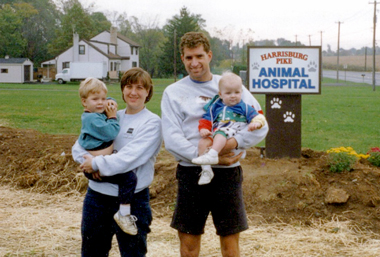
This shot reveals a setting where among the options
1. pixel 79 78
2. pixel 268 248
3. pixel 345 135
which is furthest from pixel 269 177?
pixel 79 78

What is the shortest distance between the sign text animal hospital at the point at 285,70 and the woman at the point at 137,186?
165 inches

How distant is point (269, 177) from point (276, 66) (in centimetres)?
207

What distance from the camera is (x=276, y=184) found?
5.90m

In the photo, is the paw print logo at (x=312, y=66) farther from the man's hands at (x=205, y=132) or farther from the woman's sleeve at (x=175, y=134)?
the man's hands at (x=205, y=132)

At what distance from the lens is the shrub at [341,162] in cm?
603

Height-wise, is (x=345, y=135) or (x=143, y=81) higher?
(x=143, y=81)

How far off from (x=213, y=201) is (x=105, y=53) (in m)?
61.7

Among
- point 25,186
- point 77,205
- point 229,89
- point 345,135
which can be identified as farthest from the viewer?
point 345,135

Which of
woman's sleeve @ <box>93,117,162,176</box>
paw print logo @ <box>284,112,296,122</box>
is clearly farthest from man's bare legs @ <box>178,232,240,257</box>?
paw print logo @ <box>284,112,296,122</box>

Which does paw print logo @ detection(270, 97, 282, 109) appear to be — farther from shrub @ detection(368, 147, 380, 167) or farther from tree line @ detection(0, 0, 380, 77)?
tree line @ detection(0, 0, 380, 77)

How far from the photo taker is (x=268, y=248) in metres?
4.66

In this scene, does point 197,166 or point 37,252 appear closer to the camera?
point 197,166

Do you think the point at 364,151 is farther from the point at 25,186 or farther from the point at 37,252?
the point at 37,252

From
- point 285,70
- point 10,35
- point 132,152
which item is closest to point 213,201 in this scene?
point 132,152
